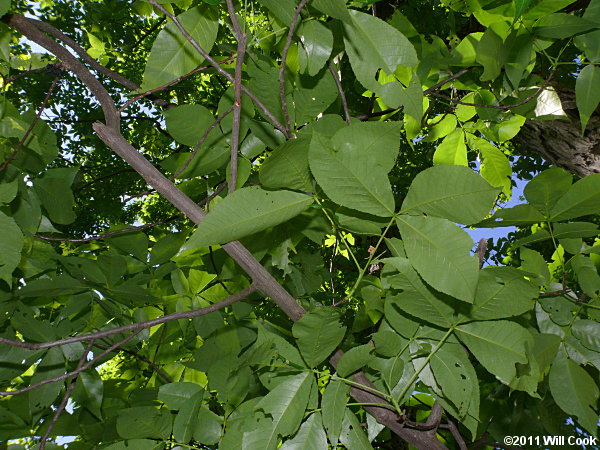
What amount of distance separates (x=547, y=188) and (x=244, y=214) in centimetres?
50

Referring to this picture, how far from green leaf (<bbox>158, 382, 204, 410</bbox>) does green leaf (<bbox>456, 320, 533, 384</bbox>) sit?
47 cm

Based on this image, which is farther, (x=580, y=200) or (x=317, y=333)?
(x=580, y=200)

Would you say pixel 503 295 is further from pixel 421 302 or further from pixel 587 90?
pixel 587 90

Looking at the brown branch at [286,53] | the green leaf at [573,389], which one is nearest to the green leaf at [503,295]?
the green leaf at [573,389]

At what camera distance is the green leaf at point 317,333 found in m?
0.59

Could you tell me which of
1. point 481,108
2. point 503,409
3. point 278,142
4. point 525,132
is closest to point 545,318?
point 503,409

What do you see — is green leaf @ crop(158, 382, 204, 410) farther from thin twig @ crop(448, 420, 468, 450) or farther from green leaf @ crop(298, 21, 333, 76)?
green leaf @ crop(298, 21, 333, 76)

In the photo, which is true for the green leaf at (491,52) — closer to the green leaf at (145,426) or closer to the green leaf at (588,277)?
the green leaf at (588,277)

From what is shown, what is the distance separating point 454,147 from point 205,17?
33.6 inches

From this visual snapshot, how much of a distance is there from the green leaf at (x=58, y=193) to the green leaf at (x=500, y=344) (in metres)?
0.86

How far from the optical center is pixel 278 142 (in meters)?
0.80

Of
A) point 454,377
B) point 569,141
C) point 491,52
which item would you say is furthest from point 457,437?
point 569,141

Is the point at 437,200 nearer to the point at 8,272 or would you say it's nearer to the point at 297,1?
the point at 297,1

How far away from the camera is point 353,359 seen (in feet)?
2.02
